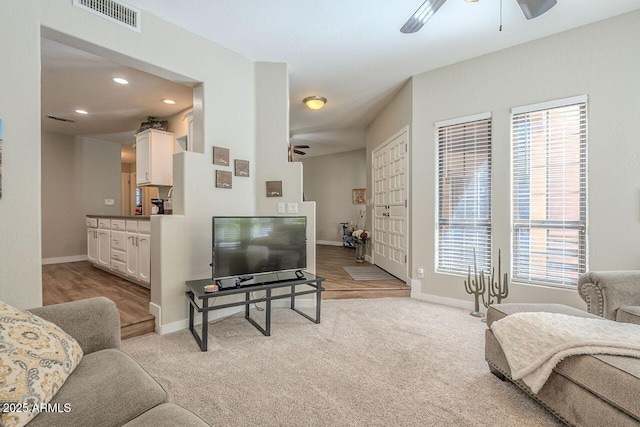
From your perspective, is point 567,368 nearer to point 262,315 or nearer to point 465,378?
point 465,378

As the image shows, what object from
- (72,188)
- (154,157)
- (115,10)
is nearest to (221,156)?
(115,10)

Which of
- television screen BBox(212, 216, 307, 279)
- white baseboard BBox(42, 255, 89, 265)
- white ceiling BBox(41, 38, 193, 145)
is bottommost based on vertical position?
white baseboard BBox(42, 255, 89, 265)

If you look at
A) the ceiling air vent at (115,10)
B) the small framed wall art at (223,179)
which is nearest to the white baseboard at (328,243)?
the small framed wall art at (223,179)

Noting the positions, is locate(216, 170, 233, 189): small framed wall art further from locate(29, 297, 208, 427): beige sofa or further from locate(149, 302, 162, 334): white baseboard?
locate(29, 297, 208, 427): beige sofa

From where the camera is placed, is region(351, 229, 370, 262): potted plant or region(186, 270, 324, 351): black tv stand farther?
region(351, 229, 370, 262): potted plant

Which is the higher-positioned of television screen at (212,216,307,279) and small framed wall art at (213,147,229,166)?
small framed wall art at (213,147,229,166)

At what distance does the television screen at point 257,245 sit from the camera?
2604 millimetres

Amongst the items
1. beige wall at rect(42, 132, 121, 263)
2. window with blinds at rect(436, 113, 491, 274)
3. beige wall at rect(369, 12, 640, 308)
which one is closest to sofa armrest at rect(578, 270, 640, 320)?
beige wall at rect(369, 12, 640, 308)

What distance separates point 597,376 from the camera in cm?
129

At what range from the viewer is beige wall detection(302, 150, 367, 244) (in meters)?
7.75

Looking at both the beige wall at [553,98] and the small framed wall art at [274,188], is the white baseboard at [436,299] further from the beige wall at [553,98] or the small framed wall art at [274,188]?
the small framed wall art at [274,188]

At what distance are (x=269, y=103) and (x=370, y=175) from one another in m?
2.92

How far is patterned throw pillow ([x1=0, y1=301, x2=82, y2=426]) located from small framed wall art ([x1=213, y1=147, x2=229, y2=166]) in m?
1.95

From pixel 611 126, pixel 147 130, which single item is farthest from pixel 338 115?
pixel 611 126
